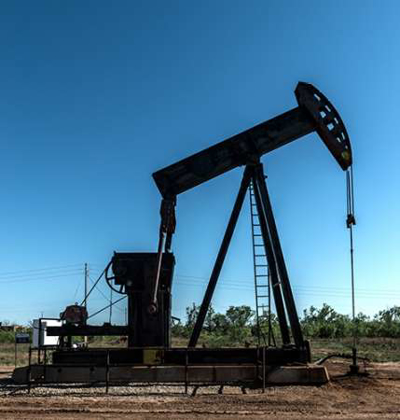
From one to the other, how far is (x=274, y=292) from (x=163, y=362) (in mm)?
2465

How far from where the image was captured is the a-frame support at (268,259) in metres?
10.6

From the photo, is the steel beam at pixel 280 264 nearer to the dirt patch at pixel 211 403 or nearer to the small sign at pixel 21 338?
the dirt patch at pixel 211 403

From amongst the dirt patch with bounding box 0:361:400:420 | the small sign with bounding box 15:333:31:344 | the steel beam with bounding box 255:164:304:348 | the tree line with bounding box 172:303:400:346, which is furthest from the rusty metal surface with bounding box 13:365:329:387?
the tree line with bounding box 172:303:400:346

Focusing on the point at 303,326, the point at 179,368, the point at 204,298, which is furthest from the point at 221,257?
the point at 303,326

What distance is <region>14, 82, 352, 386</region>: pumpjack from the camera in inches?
388

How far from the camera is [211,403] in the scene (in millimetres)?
8078

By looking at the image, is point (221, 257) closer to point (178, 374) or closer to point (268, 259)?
point (268, 259)

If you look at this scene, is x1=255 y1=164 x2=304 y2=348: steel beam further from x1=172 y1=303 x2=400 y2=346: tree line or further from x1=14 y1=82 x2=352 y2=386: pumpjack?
x1=172 y1=303 x2=400 y2=346: tree line

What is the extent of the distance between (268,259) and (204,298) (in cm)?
146

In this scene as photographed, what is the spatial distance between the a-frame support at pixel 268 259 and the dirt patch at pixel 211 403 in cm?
142

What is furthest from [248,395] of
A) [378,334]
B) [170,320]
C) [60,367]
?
[378,334]

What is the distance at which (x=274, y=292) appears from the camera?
1075cm

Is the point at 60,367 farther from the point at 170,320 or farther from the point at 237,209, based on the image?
the point at 237,209

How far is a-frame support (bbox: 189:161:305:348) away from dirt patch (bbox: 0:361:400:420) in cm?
142
